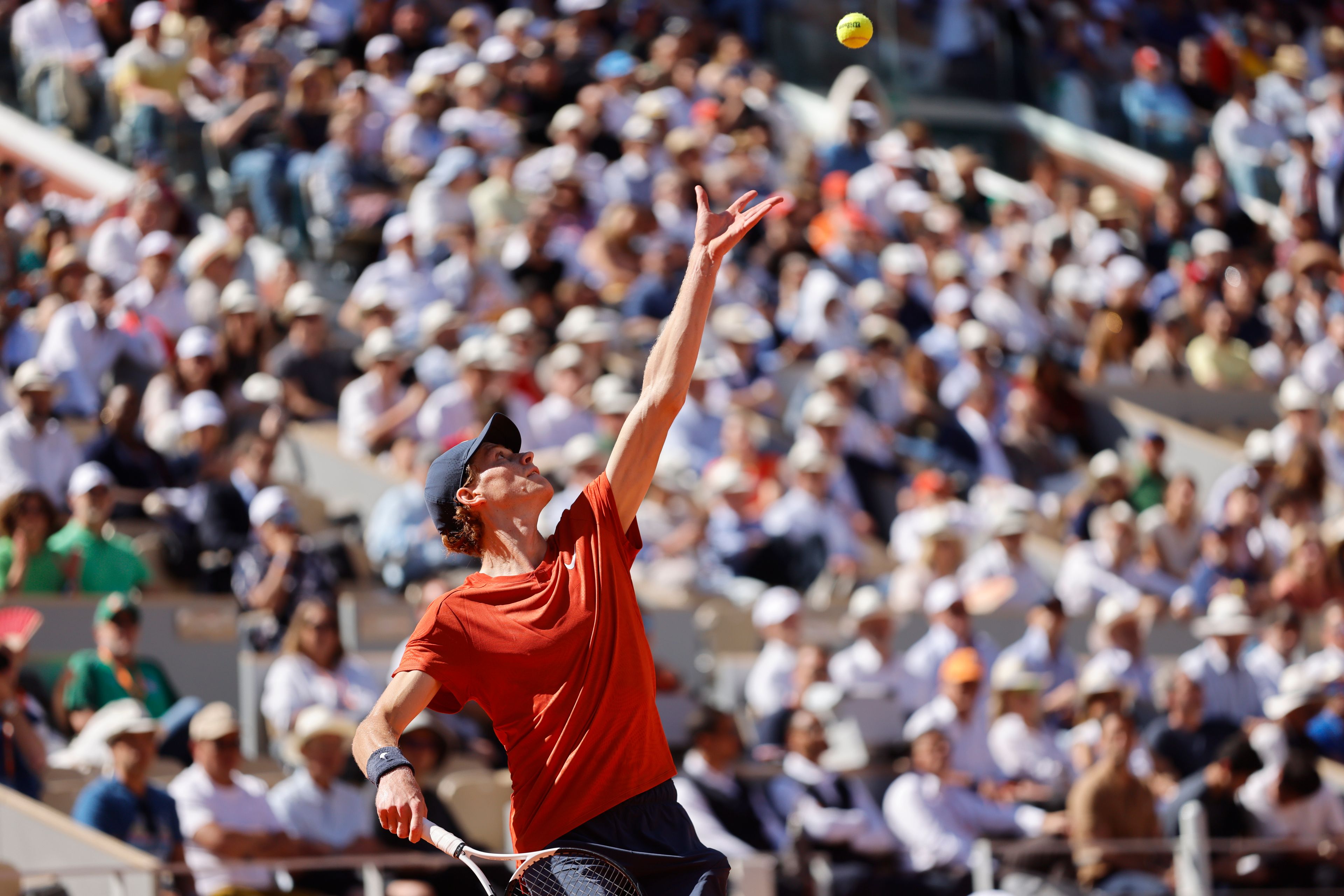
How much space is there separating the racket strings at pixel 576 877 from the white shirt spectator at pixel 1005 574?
7.58 meters

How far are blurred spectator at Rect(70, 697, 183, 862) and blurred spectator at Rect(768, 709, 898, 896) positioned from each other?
2845 mm

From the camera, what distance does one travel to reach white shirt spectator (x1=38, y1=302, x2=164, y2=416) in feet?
36.0

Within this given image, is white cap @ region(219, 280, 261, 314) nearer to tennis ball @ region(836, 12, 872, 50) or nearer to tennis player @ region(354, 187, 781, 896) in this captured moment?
tennis ball @ region(836, 12, 872, 50)

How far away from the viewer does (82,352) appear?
36.3 feet

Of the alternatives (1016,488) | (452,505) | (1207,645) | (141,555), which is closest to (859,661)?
(1207,645)

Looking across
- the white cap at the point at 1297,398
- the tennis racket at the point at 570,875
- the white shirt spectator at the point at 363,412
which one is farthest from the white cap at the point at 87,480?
the white cap at the point at 1297,398

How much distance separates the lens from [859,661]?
412 inches

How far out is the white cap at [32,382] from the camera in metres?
10.0

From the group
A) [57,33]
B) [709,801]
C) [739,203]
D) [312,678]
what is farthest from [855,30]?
[57,33]

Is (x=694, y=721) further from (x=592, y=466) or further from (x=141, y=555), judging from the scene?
(x=141, y=555)

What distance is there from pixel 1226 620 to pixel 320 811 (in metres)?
5.40

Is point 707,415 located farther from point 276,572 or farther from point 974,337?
point 276,572

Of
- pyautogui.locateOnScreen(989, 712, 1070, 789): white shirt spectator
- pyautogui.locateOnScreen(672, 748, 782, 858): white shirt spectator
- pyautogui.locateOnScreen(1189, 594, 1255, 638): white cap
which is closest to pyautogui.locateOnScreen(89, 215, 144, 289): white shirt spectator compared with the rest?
pyautogui.locateOnScreen(672, 748, 782, 858): white shirt spectator

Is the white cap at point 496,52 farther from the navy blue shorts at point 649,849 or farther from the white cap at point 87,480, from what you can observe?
the navy blue shorts at point 649,849
